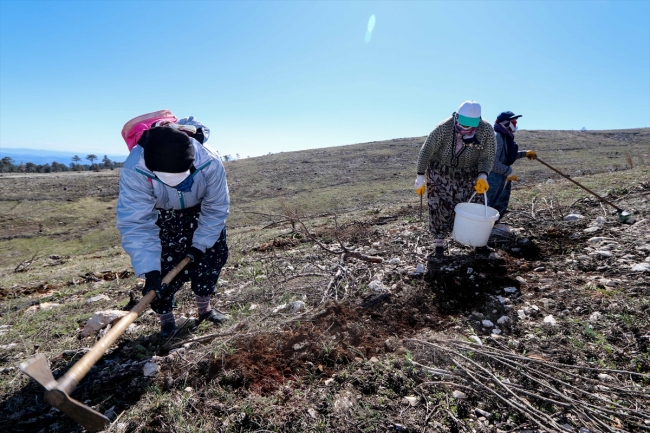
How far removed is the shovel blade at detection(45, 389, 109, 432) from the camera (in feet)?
4.73

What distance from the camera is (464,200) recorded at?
3.44 meters

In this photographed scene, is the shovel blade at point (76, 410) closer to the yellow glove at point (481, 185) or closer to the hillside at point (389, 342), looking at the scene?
the hillside at point (389, 342)

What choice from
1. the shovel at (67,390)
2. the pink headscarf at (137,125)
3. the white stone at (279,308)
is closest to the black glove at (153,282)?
the shovel at (67,390)

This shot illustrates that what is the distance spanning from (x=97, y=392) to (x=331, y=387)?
1389mm

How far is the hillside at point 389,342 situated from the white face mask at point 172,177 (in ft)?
3.60

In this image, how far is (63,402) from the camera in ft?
4.81

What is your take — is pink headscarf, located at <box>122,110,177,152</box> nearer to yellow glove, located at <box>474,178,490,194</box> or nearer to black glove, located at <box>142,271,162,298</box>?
black glove, located at <box>142,271,162,298</box>

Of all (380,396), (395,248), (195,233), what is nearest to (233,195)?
(395,248)

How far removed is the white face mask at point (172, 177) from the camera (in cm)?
193

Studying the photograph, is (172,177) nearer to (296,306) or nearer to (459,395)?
(296,306)

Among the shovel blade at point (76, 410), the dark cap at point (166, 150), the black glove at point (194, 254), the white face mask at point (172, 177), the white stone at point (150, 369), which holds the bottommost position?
the white stone at point (150, 369)

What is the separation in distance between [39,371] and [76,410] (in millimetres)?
239

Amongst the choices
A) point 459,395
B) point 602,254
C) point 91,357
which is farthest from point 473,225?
point 91,357

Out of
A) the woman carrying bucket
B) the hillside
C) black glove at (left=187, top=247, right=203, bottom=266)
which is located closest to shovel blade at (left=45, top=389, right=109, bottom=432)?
the hillside
